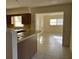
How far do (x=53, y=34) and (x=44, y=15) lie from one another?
133cm

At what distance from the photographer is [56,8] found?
661 centimetres

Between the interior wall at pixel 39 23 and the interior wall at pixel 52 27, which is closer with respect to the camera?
the interior wall at pixel 52 27

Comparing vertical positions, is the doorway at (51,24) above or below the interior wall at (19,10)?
below

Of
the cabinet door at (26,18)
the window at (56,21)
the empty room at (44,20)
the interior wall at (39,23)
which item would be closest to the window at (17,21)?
the empty room at (44,20)

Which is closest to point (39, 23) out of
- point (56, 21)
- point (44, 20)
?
point (44, 20)

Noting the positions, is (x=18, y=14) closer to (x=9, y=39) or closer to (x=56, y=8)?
(x=56, y=8)

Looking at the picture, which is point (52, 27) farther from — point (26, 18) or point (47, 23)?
point (26, 18)

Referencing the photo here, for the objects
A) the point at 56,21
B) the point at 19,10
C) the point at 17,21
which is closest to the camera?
the point at 56,21

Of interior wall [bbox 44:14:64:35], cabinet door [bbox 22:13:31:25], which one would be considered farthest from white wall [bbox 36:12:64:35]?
cabinet door [bbox 22:13:31:25]

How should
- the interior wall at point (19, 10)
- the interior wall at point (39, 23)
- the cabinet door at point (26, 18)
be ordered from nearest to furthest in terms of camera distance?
1. the interior wall at point (19, 10)
2. the cabinet door at point (26, 18)
3. the interior wall at point (39, 23)

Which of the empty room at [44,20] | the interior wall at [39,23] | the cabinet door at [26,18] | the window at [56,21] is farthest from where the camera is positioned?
the interior wall at [39,23]

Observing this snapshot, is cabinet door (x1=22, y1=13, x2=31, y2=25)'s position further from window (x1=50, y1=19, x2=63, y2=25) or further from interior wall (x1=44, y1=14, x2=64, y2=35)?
window (x1=50, y1=19, x2=63, y2=25)

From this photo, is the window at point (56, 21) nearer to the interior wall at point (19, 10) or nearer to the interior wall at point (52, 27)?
the interior wall at point (52, 27)
